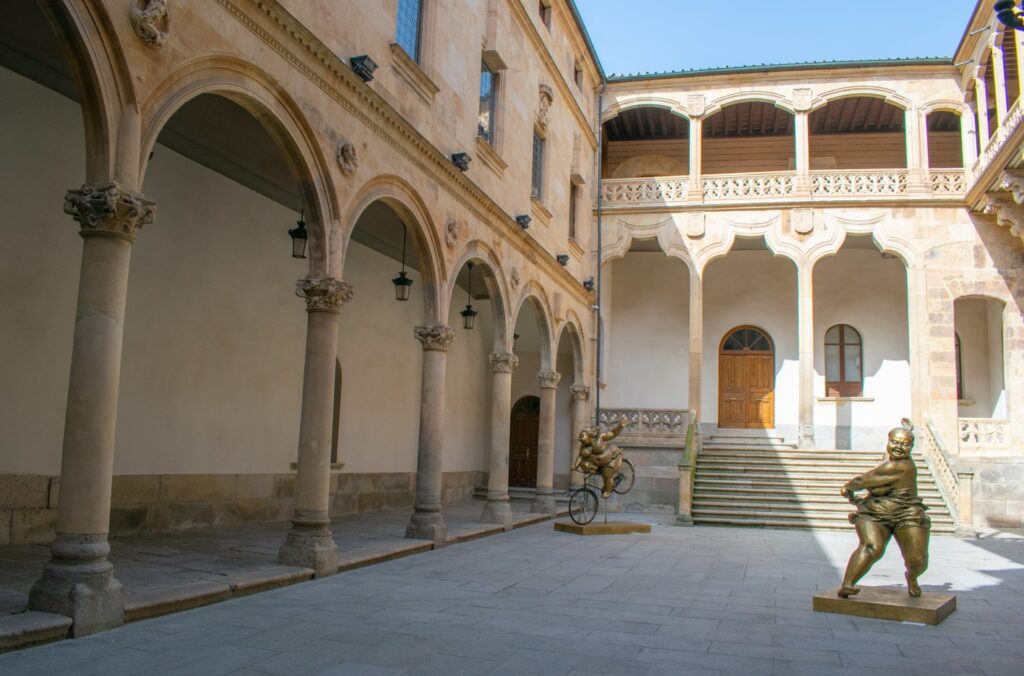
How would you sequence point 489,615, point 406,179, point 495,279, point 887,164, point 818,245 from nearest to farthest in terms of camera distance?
point 489,615, point 406,179, point 495,279, point 818,245, point 887,164

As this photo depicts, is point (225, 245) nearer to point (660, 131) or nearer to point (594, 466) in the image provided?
point (594, 466)

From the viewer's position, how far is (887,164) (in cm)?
2452

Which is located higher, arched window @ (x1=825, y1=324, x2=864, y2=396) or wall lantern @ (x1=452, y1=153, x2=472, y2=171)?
wall lantern @ (x1=452, y1=153, x2=472, y2=171)

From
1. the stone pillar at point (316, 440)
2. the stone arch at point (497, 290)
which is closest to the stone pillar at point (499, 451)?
the stone arch at point (497, 290)

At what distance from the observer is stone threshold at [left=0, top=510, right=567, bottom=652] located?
5.53 metres

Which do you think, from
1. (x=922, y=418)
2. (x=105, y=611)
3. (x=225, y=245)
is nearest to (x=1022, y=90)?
(x=922, y=418)

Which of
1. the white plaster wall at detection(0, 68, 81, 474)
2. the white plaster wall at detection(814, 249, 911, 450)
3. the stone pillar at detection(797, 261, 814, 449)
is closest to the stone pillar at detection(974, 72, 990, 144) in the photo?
the white plaster wall at detection(814, 249, 911, 450)

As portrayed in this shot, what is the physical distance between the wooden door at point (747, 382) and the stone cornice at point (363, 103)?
1092 cm

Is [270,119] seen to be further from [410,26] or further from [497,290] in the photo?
[497,290]

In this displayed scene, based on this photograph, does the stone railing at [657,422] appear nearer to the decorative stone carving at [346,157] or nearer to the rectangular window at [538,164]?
the rectangular window at [538,164]

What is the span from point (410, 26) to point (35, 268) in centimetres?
588

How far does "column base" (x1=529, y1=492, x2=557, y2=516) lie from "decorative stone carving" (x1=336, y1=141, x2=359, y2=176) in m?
9.96

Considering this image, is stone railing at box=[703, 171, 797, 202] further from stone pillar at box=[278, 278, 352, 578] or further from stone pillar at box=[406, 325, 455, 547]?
stone pillar at box=[278, 278, 352, 578]

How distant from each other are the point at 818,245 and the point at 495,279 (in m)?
10.4
